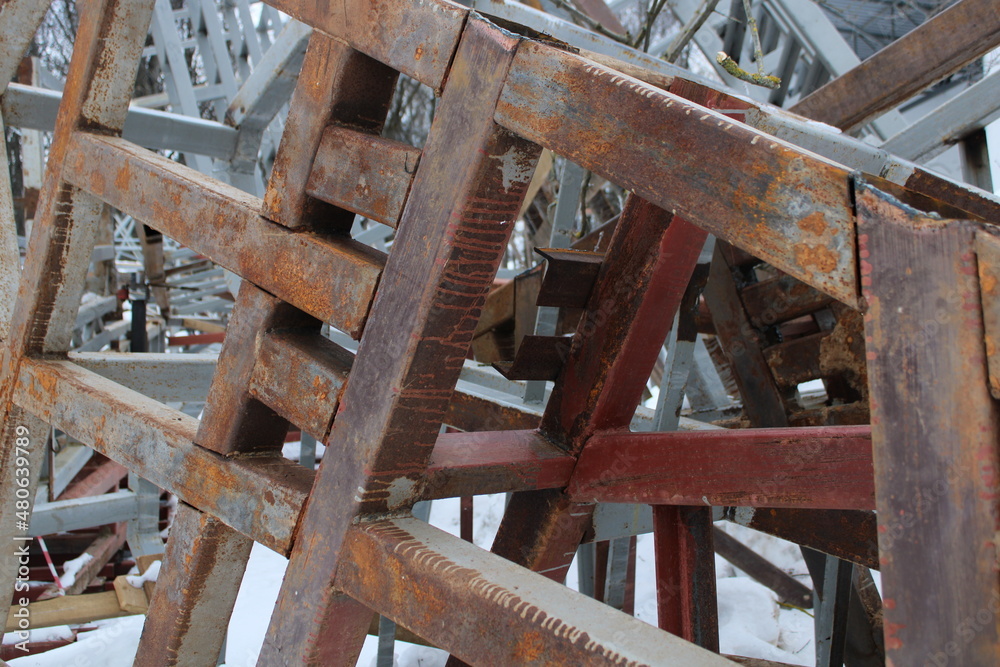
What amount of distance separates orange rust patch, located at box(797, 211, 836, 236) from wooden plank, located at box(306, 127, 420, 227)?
26.3 inches

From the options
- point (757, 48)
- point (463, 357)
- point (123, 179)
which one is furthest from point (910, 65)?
point (123, 179)

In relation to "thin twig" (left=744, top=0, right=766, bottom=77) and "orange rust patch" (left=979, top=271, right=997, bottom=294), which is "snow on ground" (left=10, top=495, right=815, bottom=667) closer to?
"thin twig" (left=744, top=0, right=766, bottom=77)

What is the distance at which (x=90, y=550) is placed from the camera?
17.9 ft

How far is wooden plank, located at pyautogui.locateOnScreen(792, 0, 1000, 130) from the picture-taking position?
2676mm

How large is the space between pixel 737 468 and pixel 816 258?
92cm

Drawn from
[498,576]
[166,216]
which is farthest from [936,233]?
[166,216]

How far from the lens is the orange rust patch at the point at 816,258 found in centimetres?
93

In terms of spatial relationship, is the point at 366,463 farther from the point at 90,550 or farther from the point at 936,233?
the point at 90,550

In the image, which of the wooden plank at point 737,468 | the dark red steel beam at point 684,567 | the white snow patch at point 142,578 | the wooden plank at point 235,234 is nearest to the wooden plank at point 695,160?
the wooden plank at point 235,234

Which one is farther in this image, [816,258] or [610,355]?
[610,355]

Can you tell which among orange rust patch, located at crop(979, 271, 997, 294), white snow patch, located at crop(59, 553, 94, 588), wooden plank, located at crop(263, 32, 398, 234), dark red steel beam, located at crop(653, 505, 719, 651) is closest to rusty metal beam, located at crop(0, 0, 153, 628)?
wooden plank, located at crop(263, 32, 398, 234)


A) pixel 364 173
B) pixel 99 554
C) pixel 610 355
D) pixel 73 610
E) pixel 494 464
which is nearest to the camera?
pixel 364 173

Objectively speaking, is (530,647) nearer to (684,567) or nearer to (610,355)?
(610,355)

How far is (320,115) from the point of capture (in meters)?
1.58
